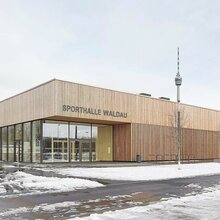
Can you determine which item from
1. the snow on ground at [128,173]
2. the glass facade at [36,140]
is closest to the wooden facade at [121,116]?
the glass facade at [36,140]

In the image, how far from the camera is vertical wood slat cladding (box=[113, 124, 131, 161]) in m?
37.1

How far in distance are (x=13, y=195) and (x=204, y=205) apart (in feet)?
21.9

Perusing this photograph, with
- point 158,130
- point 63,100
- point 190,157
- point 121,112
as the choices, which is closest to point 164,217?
point 63,100

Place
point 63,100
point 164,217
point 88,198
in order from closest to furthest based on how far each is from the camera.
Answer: point 164,217 → point 88,198 → point 63,100

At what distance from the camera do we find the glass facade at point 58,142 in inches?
1347

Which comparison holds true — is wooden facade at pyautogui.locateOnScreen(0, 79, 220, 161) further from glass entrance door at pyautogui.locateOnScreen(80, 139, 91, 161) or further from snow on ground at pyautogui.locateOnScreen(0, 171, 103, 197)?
snow on ground at pyautogui.locateOnScreen(0, 171, 103, 197)

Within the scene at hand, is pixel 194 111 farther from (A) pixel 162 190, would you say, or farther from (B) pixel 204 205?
(B) pixel 204 205

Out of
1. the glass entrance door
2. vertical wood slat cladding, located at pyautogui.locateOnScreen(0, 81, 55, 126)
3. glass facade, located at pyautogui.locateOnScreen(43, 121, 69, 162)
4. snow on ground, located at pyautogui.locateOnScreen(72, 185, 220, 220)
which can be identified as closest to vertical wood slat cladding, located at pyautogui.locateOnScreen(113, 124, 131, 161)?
the glass entrance door

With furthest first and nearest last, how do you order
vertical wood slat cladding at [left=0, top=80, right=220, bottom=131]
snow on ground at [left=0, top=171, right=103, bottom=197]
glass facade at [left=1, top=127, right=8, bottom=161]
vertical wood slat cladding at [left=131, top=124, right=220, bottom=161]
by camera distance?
glass facade at [left=1, top=127, right=8, bottom=161] < vertical wood slat cladding at [left=131, top=124, right=220, bottom=161] < vertical wood slat cladding at [left=0, top=80, right=220, bottom=131] < snow on ground at [left=0, top=171, right=103, bottom=197]

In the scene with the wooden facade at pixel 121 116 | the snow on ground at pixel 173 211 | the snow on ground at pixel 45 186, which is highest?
the wooden facade at pixel 121 116

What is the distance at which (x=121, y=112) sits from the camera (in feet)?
118

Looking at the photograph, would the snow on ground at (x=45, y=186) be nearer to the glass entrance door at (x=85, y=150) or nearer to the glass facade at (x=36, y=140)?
the glass facade at (x=36, y=140)

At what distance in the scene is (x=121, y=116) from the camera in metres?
36.0

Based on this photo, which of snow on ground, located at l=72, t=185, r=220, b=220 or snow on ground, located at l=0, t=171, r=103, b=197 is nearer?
snow on ground, located at l=72, t=185, r=220, b=220
